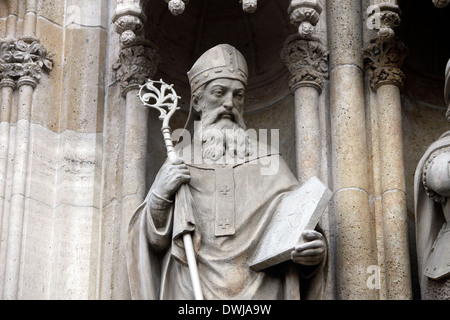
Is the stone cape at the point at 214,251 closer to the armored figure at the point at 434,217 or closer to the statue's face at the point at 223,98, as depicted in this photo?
the statue's face at the point at 223,98

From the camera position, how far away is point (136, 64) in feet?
41.0

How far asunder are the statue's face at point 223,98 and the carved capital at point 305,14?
591 mm

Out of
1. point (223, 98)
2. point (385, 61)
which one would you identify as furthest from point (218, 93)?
point (385, 61)

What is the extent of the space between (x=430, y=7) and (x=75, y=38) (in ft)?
8.33

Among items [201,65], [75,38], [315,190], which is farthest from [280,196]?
[75,38]

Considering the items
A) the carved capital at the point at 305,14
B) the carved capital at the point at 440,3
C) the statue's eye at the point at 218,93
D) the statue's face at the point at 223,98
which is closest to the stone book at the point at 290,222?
the statue's face at the point at 223,98

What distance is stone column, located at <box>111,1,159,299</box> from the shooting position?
12.0 m

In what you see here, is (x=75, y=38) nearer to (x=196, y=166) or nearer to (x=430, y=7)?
(x=196, y=166)

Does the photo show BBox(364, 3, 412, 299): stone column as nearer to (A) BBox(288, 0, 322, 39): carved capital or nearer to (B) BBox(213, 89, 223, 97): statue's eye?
(A) BBox(288, 0, 322, 39): carved capital

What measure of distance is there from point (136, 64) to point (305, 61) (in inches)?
45.8

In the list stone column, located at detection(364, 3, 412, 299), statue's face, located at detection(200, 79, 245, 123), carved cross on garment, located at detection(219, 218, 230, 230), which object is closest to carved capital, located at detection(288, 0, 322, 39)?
stone column, located at detection(364, 3, 412, 299)

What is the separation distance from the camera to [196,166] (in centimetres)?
1169

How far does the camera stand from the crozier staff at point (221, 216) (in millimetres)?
11211

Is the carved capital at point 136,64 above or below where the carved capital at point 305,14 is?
below
